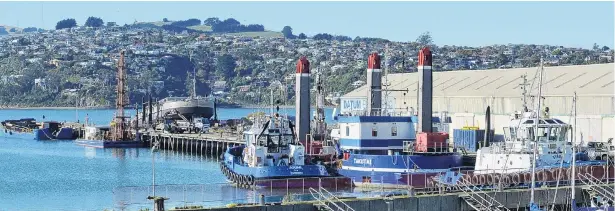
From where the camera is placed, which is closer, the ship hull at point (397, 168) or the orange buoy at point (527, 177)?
the orange buoy at point (527, 177)

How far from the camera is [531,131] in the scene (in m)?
60.3

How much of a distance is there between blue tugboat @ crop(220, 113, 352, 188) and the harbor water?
2512 millimetres

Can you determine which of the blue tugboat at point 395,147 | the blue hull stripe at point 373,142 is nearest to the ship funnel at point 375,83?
the blue tugboat at point 395,147

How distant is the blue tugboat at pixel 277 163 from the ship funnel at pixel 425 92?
753cm

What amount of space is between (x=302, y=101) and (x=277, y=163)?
14044mm

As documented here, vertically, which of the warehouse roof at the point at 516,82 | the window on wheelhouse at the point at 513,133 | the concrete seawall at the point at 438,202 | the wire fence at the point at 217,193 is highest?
the warehouse roof at the point at 516,82

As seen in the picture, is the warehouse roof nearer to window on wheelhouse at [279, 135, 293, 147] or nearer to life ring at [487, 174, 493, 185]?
window on wheelhouse at [279, 135, 293, 147]

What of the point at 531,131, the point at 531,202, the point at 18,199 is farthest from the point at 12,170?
the point at 531,202

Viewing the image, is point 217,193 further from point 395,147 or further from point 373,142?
point 395,147

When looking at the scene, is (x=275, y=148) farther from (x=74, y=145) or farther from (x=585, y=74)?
(x=74, y=145)

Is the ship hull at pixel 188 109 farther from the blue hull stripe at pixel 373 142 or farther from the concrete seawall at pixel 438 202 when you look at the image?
the concrete seawall at pixel 438 202

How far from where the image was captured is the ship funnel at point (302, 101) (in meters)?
81.2

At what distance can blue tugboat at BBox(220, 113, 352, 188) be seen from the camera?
6644cm

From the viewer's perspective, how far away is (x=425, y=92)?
74625 millimetres
